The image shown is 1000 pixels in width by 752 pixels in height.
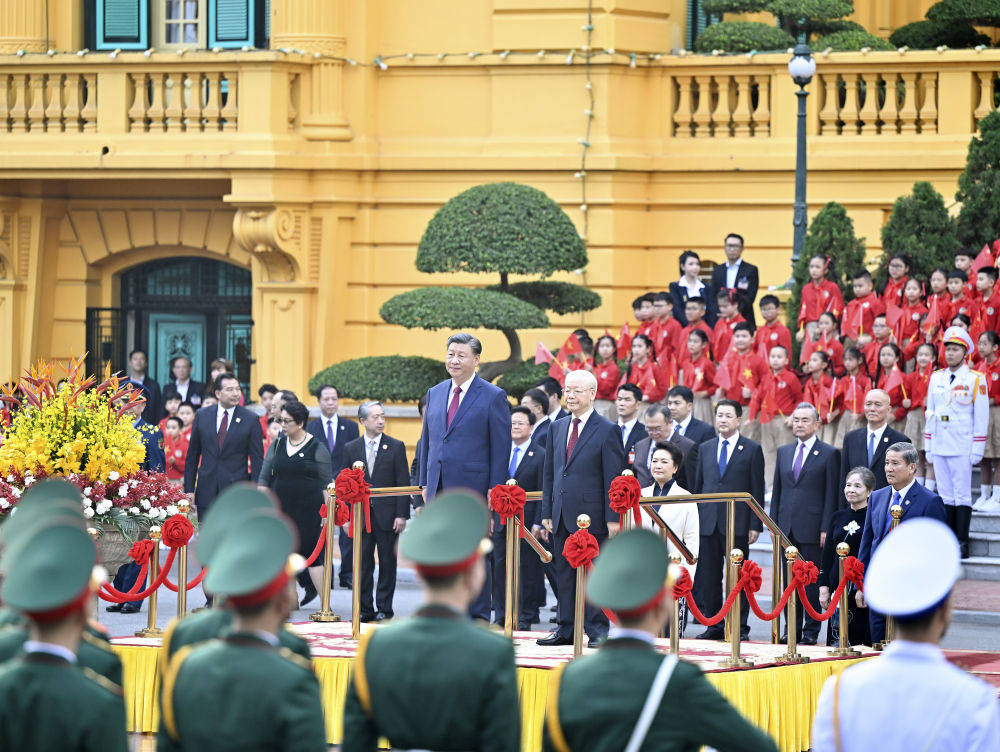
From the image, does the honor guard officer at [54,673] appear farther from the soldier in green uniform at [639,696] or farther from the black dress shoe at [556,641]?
the black dress shoe at [556,641]

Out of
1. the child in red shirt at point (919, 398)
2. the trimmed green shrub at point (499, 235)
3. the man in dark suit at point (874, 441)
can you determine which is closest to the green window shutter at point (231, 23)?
the trimmed green shrub at point (499, 235)

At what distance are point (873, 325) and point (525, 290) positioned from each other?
4.53 metres

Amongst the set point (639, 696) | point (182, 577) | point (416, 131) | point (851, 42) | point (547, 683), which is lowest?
point (547, 683)

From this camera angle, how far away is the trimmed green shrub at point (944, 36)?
21.1 metres

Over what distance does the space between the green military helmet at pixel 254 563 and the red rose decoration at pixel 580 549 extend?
504 cm

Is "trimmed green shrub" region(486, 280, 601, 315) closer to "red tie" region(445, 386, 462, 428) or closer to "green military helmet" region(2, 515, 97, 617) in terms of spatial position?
"red tie" region(445, 386, 462, 428)

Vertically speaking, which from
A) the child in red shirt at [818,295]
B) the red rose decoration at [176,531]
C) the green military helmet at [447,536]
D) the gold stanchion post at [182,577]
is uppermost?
the child in red shirt at [818,295]

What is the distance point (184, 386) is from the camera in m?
20.6

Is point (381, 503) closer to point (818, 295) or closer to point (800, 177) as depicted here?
point (818, 295)

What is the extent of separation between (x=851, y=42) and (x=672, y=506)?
31.2 ft

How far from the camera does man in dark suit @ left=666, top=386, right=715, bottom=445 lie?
13.7 meters

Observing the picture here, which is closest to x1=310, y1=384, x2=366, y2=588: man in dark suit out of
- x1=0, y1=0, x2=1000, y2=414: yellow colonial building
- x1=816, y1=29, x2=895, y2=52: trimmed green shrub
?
x1=0, y1=0, x2=1000, y2=414: yellow colonial building

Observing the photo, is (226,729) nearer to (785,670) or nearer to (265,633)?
(265,633)

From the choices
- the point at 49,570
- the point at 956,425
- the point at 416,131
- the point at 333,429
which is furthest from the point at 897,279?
the point at 49,570
